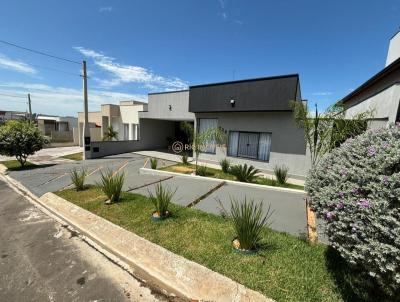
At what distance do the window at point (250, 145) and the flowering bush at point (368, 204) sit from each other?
8811mm

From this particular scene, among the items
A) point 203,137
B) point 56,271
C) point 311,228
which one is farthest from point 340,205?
point 203,137

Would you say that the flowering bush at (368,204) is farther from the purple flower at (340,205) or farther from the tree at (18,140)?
the tree at (18,140)

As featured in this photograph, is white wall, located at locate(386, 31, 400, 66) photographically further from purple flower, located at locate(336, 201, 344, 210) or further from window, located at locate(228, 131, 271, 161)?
purple flower, located at locate(336, 201, 344, 210)

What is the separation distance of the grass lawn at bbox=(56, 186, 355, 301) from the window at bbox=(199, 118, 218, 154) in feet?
27.2

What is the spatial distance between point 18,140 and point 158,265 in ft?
46.5

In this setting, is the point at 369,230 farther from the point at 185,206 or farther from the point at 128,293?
the point at 185,206

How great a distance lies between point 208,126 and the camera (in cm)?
1412

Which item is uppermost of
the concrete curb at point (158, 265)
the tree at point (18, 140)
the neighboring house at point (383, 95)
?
the neighboring house at point (383, 95)

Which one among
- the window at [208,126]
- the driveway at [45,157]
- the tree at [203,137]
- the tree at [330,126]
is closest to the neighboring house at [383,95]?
the tree at [330,126]

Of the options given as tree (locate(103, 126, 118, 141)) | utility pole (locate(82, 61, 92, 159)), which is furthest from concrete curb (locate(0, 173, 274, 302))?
tree (locate(103, 126, 118, 141))

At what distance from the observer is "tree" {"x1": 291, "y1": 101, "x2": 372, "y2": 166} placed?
296 inches

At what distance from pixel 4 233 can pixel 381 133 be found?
8.44m

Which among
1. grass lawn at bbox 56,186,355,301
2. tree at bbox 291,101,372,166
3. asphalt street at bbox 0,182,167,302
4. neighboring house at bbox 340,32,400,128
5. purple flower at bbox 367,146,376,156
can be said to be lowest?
asphalt street at bbox 0,182,167,302

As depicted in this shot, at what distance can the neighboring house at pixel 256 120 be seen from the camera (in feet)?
34.6
